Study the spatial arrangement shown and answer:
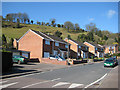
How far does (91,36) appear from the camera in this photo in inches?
4026

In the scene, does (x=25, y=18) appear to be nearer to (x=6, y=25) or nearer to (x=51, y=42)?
(x=6, y=25)

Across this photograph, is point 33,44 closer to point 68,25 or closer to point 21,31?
point 21,31

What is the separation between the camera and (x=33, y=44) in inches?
1507

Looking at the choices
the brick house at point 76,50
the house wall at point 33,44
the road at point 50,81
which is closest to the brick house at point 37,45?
the house wall at point 33,44

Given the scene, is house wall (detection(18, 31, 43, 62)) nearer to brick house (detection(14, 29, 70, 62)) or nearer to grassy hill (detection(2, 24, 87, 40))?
brick house (detection(14, 29, 70, 62))

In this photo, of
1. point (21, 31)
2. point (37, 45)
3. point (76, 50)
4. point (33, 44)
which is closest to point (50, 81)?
point (37, 45)

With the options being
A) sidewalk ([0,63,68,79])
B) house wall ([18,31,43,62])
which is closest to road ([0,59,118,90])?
sidewalk ([0,63,68,79])

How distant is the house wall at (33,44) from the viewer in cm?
3671

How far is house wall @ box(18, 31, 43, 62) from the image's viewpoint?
36.7 metres

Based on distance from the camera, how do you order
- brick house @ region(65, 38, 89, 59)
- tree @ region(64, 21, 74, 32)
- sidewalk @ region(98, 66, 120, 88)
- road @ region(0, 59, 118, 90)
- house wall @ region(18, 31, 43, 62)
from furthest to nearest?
1. tree @ region(64, 21, 74, 32)
2. brick house @ region(65, 38, 89, 59)
3. house wall @ region(18, 31, 43, 62)
4. road @ region(0, 59, 118, 90)
5. sidewalk @ region(98, 66, 120, 88)

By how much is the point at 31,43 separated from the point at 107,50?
7742 cm

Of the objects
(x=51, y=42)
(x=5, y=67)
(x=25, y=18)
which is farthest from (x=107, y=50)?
(x=5, y=67)

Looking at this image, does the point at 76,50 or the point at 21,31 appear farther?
the point at 21,31

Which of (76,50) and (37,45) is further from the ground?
(37,45)
